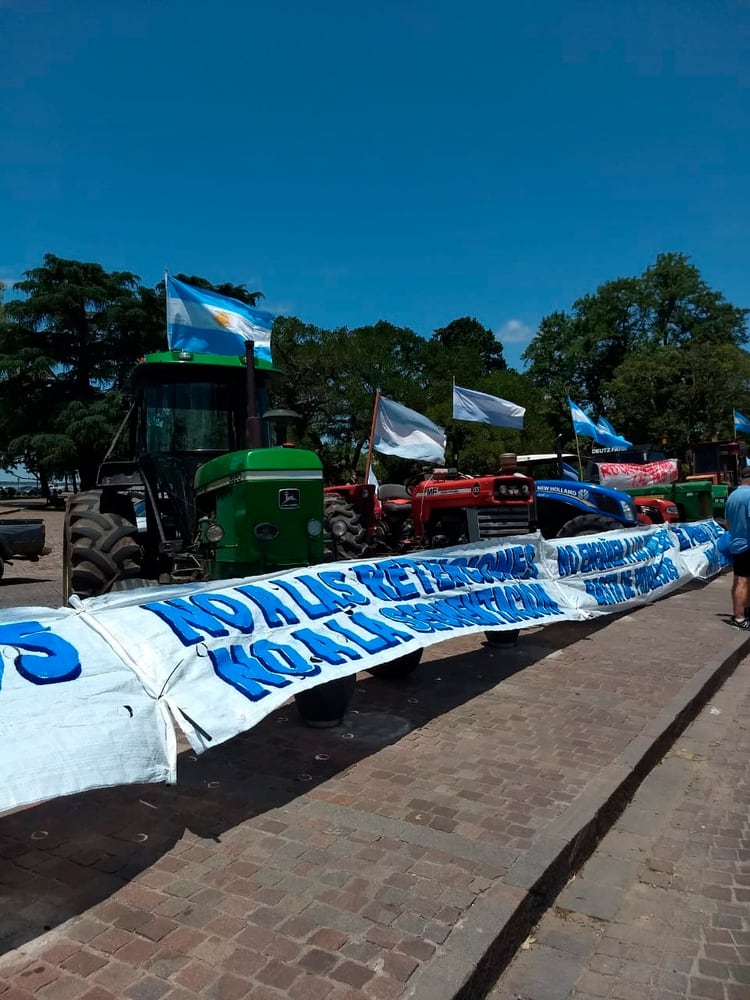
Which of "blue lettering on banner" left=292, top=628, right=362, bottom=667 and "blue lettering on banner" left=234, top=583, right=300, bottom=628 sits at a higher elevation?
"blue lettering on banner" left=234, top=583, right=300, bottom=628

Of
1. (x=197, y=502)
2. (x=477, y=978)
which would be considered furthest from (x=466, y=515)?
(x=477, y=978)

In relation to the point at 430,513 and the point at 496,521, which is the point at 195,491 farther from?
the point at 496,521

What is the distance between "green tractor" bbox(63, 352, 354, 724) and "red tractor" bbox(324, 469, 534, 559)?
291 cm

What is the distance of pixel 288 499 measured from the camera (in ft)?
20.1

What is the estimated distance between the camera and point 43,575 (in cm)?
1455

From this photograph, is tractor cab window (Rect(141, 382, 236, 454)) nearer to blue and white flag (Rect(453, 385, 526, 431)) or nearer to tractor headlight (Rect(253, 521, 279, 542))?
tractor headlight (Rect(253, 521, 279, 542))

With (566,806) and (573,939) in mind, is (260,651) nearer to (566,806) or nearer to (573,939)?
(566,806)

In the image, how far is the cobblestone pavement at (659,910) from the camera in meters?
2.60

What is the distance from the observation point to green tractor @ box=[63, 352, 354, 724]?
6.08 metres

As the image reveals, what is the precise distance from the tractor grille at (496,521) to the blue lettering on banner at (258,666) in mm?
6546

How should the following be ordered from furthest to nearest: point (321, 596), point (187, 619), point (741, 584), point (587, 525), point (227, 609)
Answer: point (587, 525) → point (741, 584) → point (321, 596) → point (227, 609) → point (187, 619)

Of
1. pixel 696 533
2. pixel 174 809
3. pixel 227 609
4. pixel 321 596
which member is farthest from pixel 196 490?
pixel 696 533

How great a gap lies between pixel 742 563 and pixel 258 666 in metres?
6.71

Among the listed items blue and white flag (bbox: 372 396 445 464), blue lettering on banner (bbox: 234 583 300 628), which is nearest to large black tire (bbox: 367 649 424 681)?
blue lettering on banner (bbox: 234 583 300 628)
